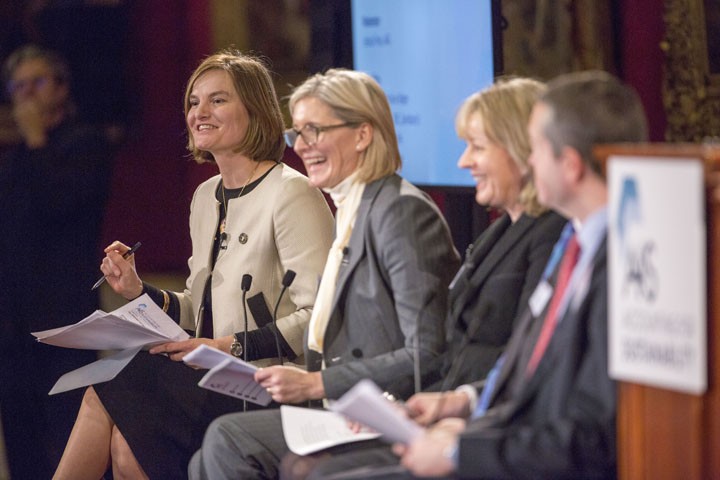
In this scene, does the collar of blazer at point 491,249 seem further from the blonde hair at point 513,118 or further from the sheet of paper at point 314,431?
the sheet of paper at point 314,431

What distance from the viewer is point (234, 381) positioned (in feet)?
9.09

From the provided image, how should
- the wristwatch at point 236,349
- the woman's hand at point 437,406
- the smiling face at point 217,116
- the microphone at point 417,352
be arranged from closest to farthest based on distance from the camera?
the woman's hand at point 437,406 → the microphone at point 417,352 → the wristwatch at point 236,349 → the smiling face at point 217,116

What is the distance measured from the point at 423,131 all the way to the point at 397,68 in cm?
30

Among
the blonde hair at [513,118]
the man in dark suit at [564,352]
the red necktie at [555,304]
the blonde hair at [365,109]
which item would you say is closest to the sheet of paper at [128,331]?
the blonde hair at [365,109]

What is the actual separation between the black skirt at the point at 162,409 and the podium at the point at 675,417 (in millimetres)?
1578

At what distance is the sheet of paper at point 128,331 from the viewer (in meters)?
3.16

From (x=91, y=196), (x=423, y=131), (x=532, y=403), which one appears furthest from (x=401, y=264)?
(x=91, y=196)

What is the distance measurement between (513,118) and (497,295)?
15.6 inches

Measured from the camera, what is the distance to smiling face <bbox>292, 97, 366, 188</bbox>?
2906mm

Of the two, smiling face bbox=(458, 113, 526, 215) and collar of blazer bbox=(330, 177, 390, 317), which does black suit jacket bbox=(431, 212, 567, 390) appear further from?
collar of blazer bbox=(330, 177, 390, 317)

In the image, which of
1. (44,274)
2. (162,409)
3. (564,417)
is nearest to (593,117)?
(564,417)

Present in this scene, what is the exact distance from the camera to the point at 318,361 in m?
2.98

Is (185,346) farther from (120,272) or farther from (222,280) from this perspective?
(120,272)

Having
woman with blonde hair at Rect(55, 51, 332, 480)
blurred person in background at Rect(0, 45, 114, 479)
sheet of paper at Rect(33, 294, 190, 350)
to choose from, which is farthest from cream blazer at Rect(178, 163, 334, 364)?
blurred person in background at Rect(0, 45, 114, 479)
